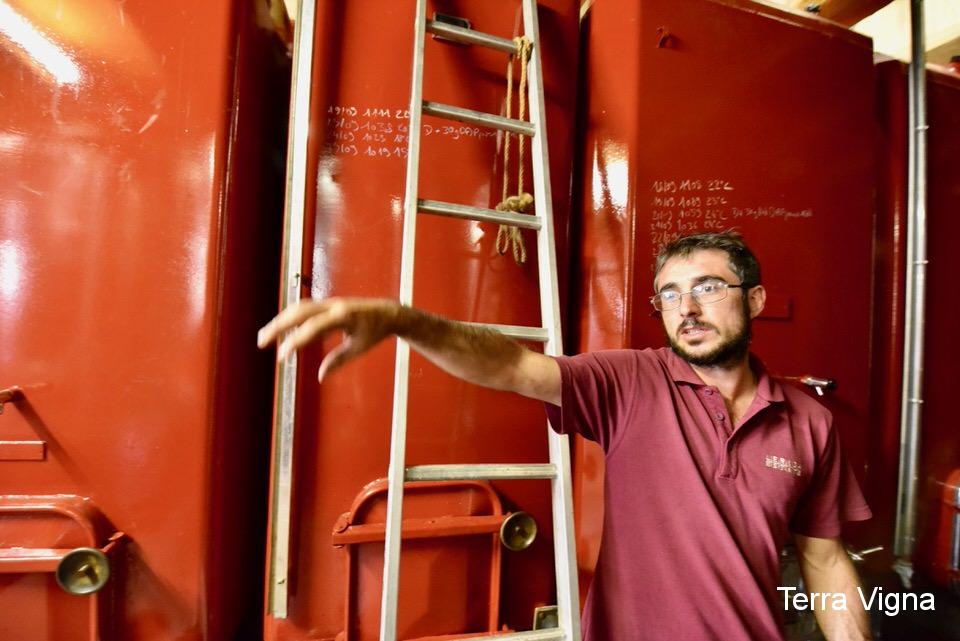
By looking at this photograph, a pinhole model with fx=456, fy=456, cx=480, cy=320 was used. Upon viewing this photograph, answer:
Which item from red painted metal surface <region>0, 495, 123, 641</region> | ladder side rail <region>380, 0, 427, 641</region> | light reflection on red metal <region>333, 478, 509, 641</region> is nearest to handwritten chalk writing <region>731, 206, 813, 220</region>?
ladder side rail <region>380, 0, 427, 641</region>

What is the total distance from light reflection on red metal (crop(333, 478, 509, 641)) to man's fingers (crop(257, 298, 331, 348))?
0.82m

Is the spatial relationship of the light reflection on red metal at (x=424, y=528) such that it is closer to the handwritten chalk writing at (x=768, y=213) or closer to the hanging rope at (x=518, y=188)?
the hanging rope at (x=518, y=188)

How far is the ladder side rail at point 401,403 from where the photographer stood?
1.06 meters

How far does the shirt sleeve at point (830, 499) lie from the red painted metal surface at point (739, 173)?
450 mm

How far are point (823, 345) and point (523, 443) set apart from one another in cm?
115

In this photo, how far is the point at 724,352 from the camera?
1.16 m

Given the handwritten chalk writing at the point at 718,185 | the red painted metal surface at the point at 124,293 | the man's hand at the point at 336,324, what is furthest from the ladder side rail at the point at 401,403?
the handwritten chalk writing at the point at 718,185

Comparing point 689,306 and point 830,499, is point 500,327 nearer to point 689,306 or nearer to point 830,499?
point 689,306

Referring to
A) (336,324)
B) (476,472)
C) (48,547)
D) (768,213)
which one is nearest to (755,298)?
(768,213)

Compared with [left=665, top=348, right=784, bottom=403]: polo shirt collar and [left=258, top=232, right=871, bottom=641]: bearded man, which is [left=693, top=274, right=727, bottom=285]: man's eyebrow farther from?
[left=665, top=348, right=784, bottom=403]: polo shirt collar

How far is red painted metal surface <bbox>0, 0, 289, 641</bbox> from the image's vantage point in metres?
1.19

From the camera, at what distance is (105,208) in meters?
1.24

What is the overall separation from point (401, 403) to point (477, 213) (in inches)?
22.2

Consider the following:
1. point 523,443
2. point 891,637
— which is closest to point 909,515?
point 891,637
